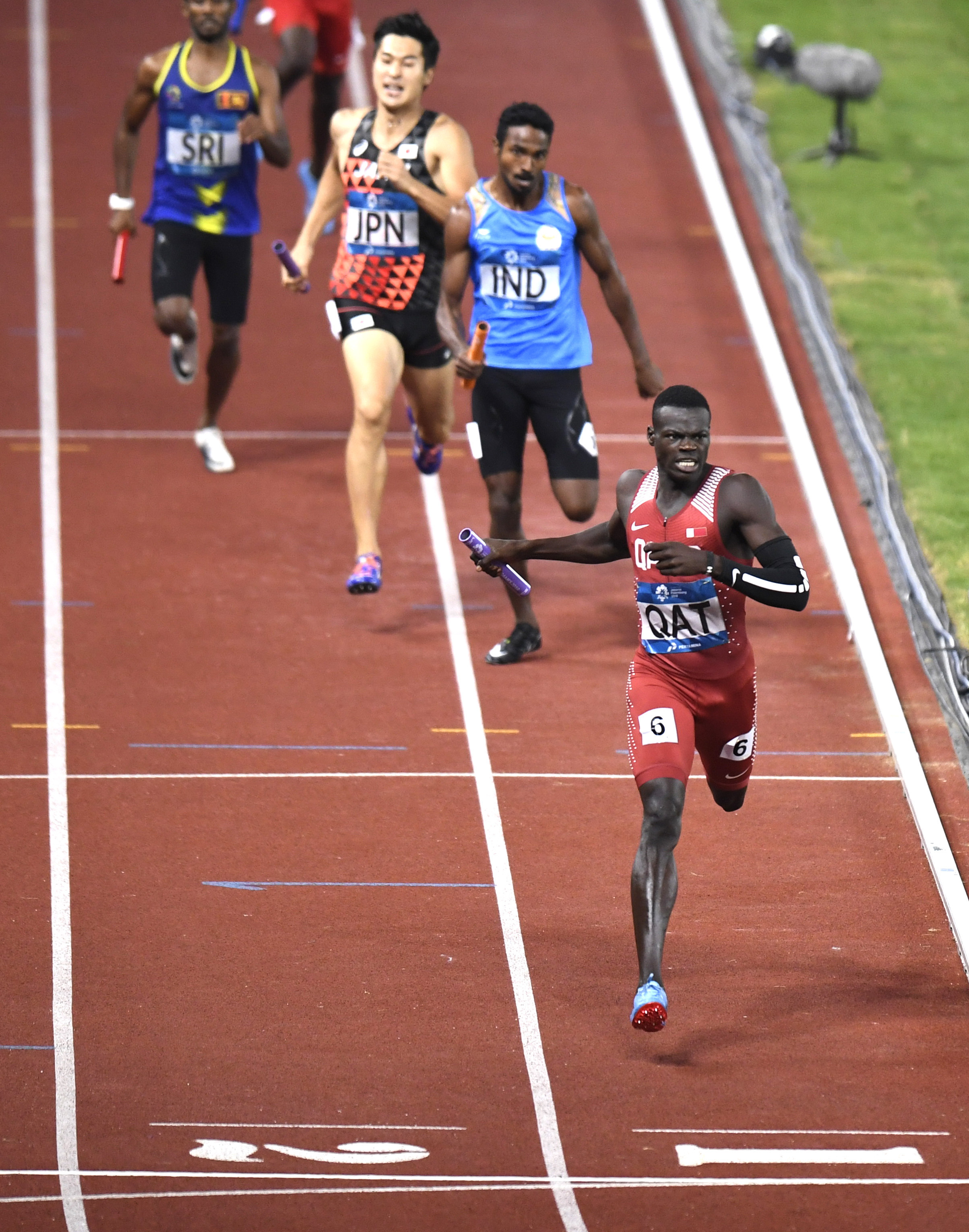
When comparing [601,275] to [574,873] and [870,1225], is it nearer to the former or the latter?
[574,873]

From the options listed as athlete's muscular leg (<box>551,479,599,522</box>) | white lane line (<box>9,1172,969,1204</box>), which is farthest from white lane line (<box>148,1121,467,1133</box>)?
athlete's muscular leg (<box>551,479,599,522</box>)

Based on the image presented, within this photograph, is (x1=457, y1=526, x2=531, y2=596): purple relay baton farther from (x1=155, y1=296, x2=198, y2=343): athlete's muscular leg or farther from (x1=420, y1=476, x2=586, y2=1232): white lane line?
(x1=155, y1=296, x2=198, y2=343): athlete's muscular leg

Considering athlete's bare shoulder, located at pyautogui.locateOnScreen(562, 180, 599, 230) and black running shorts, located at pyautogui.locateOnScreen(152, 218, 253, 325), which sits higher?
black running shorts, located at pyautogui.locateOnScreen(152, 218, 253, 325)

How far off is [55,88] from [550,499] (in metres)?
7.76

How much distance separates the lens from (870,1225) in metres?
6.50

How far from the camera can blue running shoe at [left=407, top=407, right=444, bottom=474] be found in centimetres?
1147

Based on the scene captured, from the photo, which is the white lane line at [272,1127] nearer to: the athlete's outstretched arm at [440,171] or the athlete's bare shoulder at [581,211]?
the athlete's bare shoulder at [581,211]

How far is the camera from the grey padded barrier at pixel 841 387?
1034 centimetres

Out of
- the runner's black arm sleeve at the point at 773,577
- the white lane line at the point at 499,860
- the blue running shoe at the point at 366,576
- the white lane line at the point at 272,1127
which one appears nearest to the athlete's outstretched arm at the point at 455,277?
the blue running shoe at the point at 366,576

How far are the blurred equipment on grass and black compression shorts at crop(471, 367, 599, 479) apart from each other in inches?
286

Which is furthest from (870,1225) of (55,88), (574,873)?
(55,88)

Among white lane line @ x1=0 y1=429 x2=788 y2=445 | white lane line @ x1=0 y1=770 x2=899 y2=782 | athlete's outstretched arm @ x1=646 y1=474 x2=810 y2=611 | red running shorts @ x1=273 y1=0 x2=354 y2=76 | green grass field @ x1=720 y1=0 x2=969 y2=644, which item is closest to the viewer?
athlete's outstretched arm @ x1=646 y1=474 x2=810 y2=611

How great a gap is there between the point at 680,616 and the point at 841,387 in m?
6.28

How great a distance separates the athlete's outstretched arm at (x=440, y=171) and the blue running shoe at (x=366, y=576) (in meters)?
1.66
